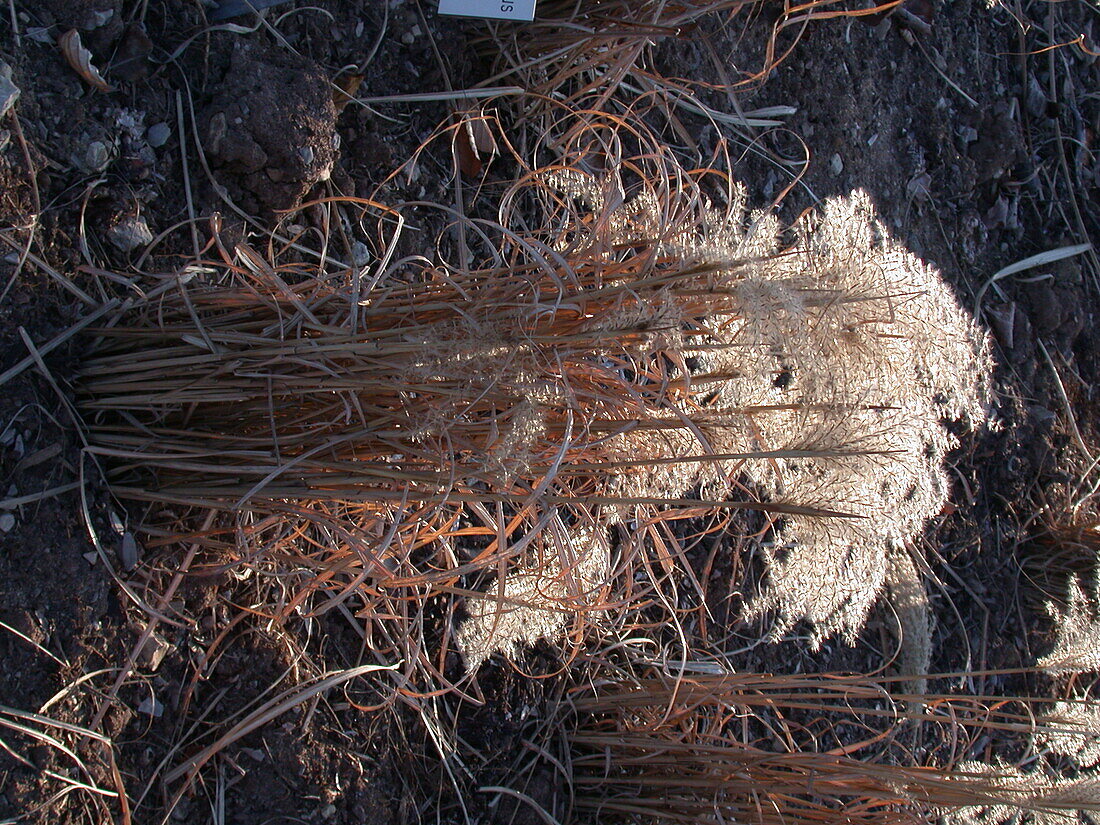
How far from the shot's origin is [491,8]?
1.35m

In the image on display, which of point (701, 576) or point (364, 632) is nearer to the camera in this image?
point (364, 632)

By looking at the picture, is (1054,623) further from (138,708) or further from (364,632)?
(138,708)

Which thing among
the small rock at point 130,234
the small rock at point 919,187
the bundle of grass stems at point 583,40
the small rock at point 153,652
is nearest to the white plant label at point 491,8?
the bundle of grass stems at point 583,40

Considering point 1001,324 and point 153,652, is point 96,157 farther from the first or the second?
point 1001,324

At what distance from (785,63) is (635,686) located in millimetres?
1422

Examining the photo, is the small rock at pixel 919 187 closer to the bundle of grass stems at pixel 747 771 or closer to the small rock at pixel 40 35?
the bundle of grass stems at pixel 747 771

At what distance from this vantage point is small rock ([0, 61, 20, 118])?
100cm

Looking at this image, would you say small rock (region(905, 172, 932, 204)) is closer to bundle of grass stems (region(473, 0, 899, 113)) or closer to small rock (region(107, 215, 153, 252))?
bundle of grass stems (region(473, 0, 899, 113))

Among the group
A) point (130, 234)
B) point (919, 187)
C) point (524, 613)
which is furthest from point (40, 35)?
point (919, 187)

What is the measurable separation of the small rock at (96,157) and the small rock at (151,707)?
66cm

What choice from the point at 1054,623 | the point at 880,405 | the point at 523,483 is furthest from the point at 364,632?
the point at 1054,623

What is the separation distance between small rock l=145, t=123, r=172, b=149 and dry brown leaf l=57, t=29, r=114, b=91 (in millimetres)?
77

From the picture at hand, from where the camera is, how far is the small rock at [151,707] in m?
1.00

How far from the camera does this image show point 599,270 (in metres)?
0.88
